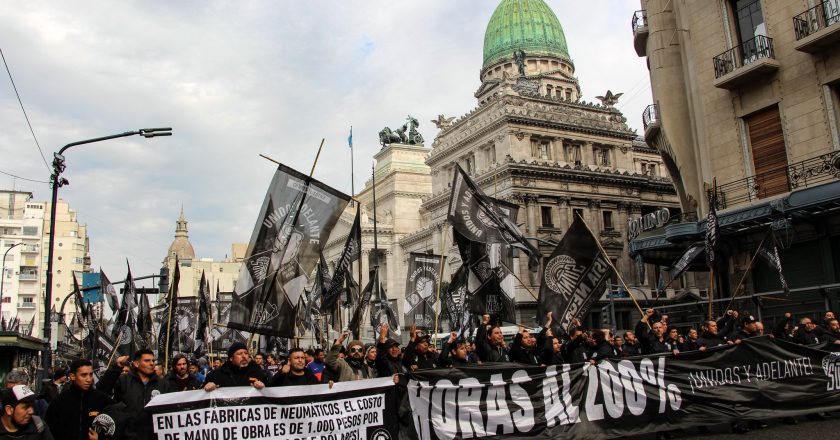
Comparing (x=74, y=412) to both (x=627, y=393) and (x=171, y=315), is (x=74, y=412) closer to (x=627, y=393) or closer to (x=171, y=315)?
(x=627, y=393)

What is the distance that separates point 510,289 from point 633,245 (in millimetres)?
7268

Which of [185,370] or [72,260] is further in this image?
[72,260]

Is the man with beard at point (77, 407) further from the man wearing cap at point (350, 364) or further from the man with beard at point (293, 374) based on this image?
the man wearing cap at point (350, 364)

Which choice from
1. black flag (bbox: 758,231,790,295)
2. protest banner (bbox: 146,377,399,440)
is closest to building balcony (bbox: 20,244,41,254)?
black flag (bbox: 758,231,790,295)

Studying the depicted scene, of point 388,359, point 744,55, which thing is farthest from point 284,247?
point 744,55

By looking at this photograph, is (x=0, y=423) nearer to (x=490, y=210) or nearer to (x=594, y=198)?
(x=490, y=210)

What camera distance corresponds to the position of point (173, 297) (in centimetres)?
1755

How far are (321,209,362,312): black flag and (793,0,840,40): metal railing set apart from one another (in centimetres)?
1313

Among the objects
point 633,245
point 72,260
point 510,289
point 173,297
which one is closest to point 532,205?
point 633,245

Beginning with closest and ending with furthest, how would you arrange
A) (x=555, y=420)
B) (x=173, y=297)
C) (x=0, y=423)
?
(x=0, y=423), (x=555, y=420), (x=173, y=297)

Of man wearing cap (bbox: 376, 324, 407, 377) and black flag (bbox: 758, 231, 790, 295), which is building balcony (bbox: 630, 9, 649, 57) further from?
man wearing cap (bbox: 376, 324, 407, 377)

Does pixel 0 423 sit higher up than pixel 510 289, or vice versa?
pixel 510 289

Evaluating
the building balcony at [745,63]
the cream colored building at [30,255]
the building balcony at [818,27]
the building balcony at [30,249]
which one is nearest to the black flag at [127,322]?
the building balcony at [745,63]

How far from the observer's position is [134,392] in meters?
7.98
